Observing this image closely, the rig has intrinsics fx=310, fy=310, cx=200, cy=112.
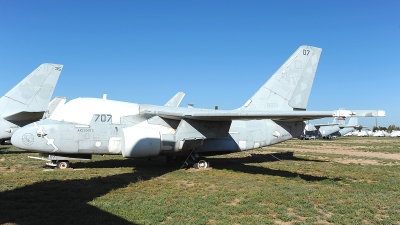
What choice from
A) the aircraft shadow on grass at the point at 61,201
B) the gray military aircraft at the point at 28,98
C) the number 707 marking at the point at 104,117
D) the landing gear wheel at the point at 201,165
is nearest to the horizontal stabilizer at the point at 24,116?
the gray military aircraft at the point at 28,98

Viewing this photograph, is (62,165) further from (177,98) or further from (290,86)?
(177,98)

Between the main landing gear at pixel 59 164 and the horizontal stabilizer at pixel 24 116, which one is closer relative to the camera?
the main landing gear at pixel 59 164

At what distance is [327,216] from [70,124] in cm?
1027

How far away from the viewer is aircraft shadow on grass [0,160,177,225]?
6168mm

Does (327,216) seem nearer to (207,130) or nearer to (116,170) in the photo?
(207,130)

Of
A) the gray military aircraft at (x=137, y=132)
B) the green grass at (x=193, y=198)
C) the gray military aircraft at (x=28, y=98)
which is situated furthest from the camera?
the gray military aircraft at (x=28, y=98)

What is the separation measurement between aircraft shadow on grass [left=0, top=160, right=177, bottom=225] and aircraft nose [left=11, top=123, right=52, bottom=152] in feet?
9.15

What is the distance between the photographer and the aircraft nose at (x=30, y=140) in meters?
12.3

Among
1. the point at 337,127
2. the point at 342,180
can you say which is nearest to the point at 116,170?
the point at 342,180

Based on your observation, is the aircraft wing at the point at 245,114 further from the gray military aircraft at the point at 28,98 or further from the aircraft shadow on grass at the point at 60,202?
the gray military aircraft at the point at 28,98

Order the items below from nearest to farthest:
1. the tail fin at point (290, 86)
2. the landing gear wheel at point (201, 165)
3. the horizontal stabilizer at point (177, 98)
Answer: the landing gear wheel at point (201, 165), the tail fin at point (290, 86), the horizontal stabilizer at point (177, 98)

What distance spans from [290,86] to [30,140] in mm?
12146

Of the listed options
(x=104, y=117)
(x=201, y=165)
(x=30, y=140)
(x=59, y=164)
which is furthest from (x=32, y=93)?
(x=201, y=165)

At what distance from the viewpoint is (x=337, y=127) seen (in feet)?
192
